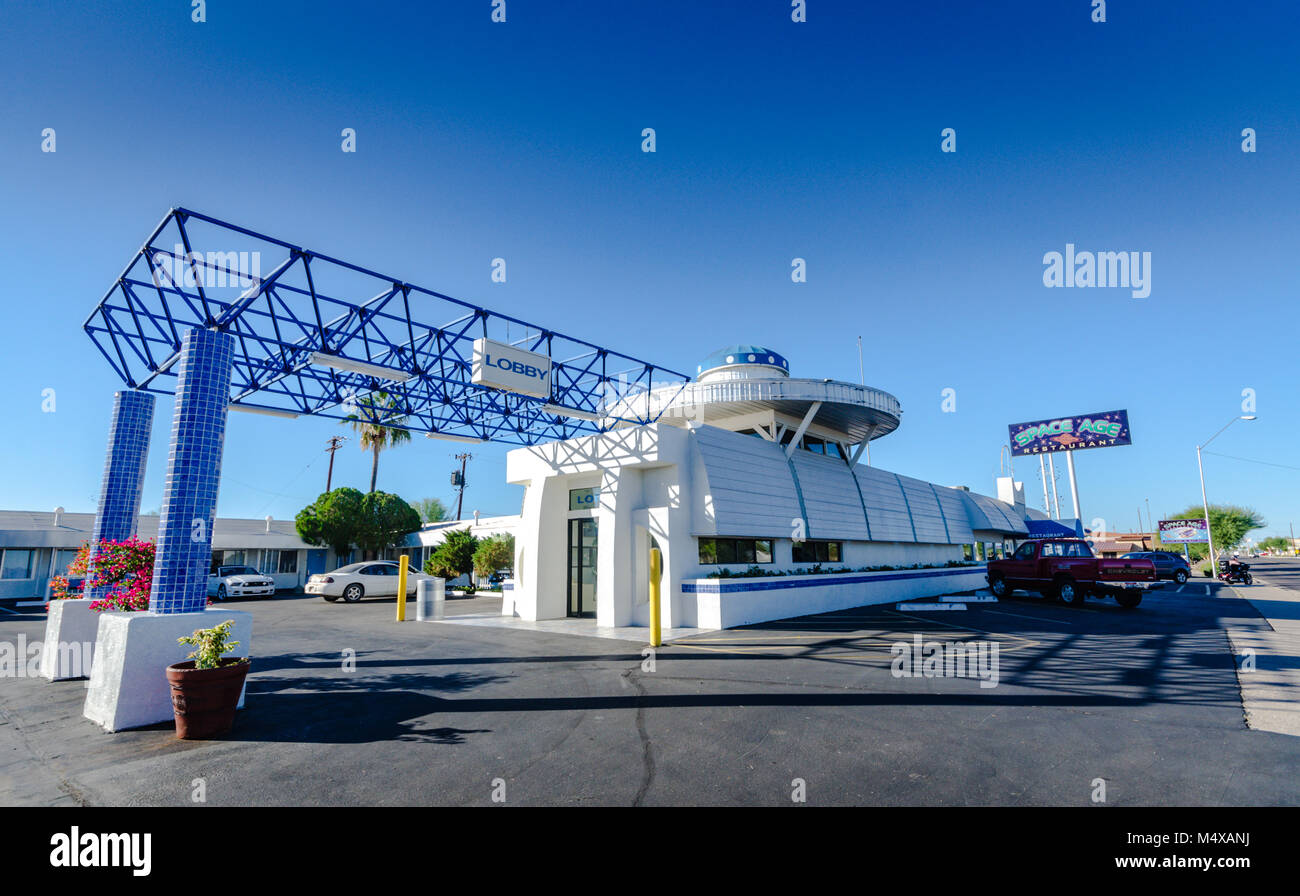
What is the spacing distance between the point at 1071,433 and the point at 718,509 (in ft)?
151

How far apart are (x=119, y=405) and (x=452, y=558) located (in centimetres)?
2106

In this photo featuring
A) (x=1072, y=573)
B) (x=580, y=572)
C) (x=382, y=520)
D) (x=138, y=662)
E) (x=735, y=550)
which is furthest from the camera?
(x=382, y=520)

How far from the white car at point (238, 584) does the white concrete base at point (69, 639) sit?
2099 cm

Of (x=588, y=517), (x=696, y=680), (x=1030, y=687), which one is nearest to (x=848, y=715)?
(x=696, y=680)

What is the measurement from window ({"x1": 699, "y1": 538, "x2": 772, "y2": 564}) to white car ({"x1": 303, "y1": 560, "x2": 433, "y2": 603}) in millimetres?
13339

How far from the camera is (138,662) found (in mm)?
6832

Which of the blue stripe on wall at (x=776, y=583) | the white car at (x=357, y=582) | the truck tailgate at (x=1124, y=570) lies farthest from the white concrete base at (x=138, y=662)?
the truck tailgate at (x=1124, y=570)

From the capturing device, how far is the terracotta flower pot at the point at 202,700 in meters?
6.20

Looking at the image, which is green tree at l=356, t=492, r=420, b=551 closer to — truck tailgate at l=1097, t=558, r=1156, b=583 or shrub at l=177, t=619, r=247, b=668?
shrub at l=177, t=619, r=247, b=668

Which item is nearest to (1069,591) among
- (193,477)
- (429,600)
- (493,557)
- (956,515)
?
(956,515)

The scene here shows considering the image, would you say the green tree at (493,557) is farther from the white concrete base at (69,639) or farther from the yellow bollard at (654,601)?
the white concrete base at (69,639)

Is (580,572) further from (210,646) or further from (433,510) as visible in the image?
(433,510)

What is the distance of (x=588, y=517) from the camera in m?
17.6
